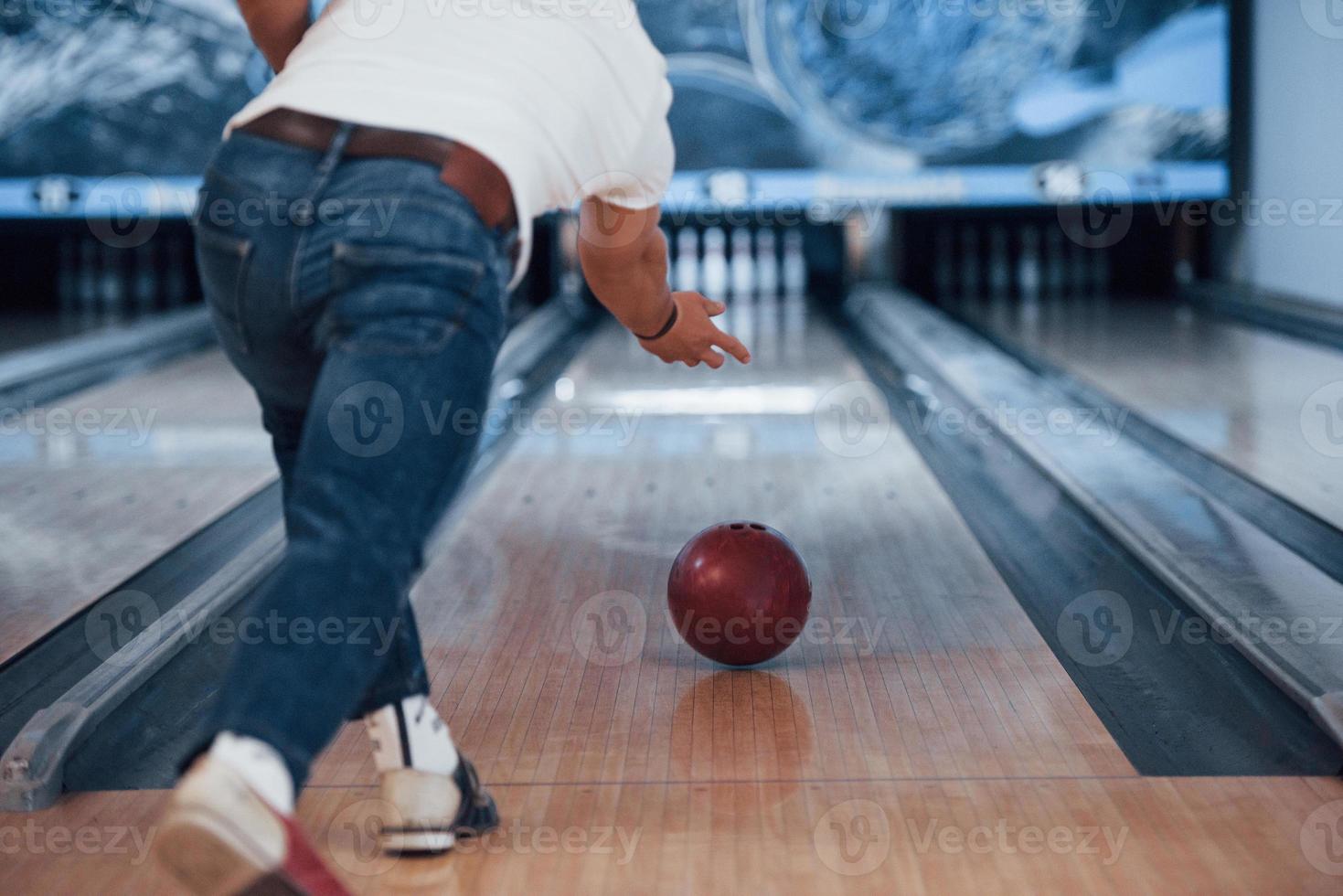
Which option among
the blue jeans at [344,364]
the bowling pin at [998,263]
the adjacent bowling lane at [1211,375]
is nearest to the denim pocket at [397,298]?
the blue jeans at [344,364]

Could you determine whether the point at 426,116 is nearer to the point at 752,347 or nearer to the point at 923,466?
the point at 923,466

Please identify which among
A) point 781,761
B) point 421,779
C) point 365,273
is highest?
point 365,273

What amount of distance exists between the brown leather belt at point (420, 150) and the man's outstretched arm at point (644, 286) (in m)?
0.28

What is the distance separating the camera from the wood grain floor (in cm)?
132

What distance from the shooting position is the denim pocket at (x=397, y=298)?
38.9 inches

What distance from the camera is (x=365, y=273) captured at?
1008mm

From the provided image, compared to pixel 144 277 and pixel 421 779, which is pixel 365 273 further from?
pixel 144 277

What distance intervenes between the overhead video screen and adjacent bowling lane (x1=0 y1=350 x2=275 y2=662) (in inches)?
82.1

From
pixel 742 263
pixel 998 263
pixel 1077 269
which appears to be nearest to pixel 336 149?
pixel 742 263

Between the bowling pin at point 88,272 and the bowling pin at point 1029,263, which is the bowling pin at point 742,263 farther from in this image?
the bowling pin at point 88,272

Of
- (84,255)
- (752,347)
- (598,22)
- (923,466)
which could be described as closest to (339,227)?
(598,22)

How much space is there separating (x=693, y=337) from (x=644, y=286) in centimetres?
11

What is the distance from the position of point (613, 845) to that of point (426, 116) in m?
0.73

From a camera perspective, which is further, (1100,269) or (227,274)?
(1100,269)
